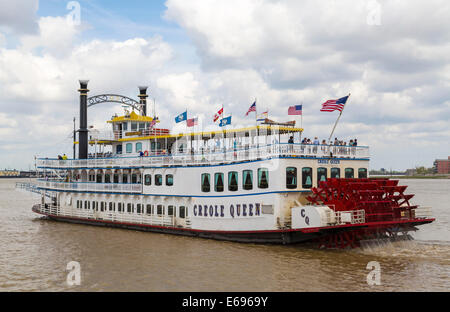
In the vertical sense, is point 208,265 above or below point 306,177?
below

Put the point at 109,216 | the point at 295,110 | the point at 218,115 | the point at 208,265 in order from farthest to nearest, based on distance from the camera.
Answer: the point at 109,216 → the point at 218,115 → the point at 295,110 → the point at 208,265

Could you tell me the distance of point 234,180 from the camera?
2122cm

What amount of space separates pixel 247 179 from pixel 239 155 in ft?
4.12

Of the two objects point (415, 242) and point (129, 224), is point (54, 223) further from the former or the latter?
point (415, 242)

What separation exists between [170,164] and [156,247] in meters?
4.97

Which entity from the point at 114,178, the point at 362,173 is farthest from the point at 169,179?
the point at 362,173

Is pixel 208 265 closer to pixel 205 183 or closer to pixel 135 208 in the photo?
pixel 205 183

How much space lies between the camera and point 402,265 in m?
16.9

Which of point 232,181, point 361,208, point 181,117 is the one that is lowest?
point 361,208

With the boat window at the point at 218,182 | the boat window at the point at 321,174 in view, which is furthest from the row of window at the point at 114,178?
the boat window at the point at 321,174

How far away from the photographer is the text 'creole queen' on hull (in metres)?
19.3
